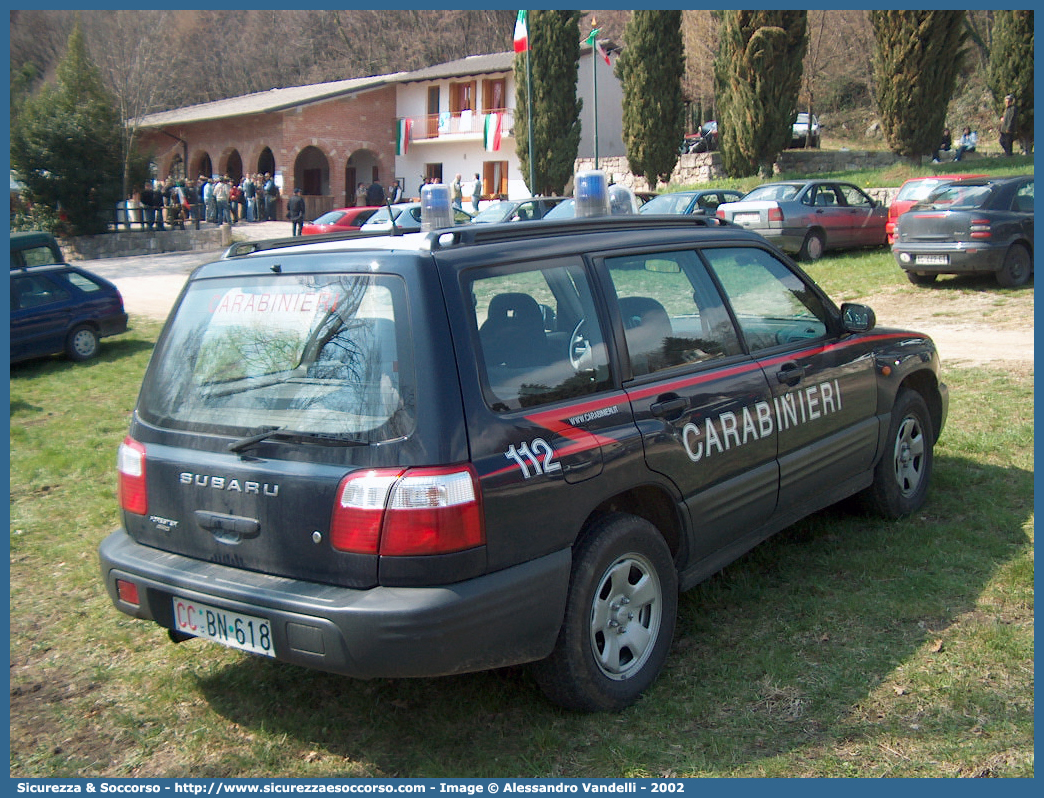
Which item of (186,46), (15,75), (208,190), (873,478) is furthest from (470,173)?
(873,478)

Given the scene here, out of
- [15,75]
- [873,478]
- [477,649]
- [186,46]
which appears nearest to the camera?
[477,649]

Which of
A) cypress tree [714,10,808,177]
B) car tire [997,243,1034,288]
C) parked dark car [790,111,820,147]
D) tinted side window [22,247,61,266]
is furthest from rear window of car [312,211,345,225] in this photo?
parked dark car [790,111,820,147]

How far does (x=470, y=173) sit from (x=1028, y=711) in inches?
1597

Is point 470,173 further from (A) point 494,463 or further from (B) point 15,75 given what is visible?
(A) point 494,463

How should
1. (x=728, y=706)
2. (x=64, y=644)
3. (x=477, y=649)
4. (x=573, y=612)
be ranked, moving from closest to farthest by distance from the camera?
(x=477, y=649) → (x=573, y=612) → (x=728, y=706) → (x=64, y=644)

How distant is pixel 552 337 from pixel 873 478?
8.18 ft

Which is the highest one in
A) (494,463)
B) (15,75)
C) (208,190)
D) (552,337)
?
(15,75)

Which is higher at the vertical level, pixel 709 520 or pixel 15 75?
pixel 15 75

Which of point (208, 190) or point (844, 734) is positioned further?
point (208, 190)

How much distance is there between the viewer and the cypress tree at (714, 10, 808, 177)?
86.1ft

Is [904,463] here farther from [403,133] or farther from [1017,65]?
[403,133]

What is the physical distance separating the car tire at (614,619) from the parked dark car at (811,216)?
1362cm

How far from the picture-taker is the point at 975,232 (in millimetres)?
13133

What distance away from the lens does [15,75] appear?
38.4 metres
